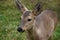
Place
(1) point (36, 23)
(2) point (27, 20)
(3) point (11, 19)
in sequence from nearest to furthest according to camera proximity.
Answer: (2) point (27, 20) → (1) point (36, 23) → (3) point (11, 19)

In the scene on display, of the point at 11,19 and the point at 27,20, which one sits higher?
the point at 27,20

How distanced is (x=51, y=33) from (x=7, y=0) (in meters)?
5.94

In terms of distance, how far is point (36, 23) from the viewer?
8.37 meters

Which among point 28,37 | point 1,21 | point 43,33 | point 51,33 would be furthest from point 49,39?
point 1,21

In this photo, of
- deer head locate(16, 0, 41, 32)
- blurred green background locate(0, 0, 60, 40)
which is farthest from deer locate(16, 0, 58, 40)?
blurred green background locate(0, 0, 60, 40)

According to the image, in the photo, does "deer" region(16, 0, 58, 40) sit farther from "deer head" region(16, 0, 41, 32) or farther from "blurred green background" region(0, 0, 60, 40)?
"blurred green background" region(0, 0, 60, 40)

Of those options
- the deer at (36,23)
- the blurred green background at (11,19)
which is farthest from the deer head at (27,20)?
the blurred green background at (11,19)

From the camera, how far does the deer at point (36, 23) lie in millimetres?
7391

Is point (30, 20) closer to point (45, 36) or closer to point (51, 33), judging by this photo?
point (45, 36)

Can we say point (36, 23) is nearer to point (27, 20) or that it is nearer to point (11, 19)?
point (27, 20)

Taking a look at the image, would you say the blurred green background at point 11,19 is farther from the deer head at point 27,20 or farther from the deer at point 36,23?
the deer head at point 27,20

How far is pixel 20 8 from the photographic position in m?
7.96

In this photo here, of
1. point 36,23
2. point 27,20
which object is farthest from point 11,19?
point 27,20

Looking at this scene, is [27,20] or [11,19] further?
[11,19]
